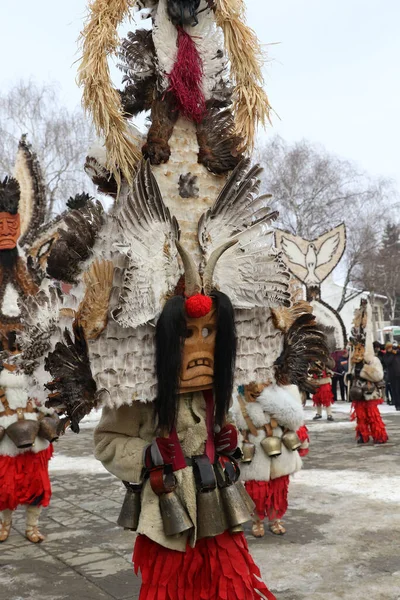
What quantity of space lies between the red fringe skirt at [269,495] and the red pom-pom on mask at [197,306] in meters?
2.54

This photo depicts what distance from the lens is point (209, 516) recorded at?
2.48 m

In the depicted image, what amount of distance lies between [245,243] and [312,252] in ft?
22.0

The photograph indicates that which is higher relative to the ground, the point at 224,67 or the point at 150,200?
the point at 224,67

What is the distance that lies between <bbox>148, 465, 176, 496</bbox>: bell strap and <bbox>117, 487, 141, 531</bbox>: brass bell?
0.46ft

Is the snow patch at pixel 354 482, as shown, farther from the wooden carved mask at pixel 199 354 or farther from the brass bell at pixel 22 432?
the wooden carved mask at pixel 199 354

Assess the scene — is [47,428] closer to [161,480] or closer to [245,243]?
[161,480]

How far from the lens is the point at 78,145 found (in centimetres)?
2219

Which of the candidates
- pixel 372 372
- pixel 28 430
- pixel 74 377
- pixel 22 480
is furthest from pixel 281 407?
pixel 372 372

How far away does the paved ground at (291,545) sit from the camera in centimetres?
378

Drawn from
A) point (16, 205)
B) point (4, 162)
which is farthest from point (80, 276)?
point (4, 162)

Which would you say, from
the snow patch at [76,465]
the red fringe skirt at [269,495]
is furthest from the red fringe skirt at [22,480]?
the snow patch at [76,465]

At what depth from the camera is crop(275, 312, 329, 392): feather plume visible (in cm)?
302

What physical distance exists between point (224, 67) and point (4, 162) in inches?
761

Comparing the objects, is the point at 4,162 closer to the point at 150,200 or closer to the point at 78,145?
the point at 78,145
